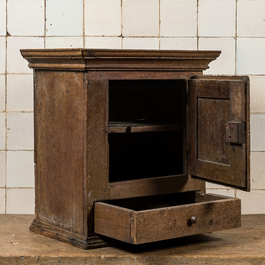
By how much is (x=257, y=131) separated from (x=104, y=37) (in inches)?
36.7

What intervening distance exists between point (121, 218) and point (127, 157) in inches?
29.9

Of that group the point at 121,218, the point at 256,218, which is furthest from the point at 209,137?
the point at 256,218

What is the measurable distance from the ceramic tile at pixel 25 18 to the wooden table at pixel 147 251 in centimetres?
110

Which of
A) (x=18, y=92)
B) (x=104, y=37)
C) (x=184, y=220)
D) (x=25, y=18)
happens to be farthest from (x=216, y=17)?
(x=184, y=220)

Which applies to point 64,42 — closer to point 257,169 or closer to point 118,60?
point 118,60

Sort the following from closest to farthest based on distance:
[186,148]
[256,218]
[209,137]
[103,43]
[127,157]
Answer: [209,137], [186,148], [256,218], [127,157], [103,43]

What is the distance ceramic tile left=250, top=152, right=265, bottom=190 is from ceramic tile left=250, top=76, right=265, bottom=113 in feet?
0.78

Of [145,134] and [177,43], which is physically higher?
Result: [177,43]

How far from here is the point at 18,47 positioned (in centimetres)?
272

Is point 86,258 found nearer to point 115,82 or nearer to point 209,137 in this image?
point 209,137

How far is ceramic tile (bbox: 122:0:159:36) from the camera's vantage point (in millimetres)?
2703

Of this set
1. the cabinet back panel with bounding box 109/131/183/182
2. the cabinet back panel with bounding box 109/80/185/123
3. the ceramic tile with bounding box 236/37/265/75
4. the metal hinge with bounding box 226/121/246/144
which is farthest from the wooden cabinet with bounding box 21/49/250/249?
the ceramic tile with bounding box 236/37/265/75

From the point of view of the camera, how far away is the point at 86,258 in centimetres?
179

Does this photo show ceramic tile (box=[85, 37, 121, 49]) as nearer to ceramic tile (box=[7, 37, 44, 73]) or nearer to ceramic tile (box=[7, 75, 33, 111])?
ceramic tile (box=[7, 37, 44, 73])
